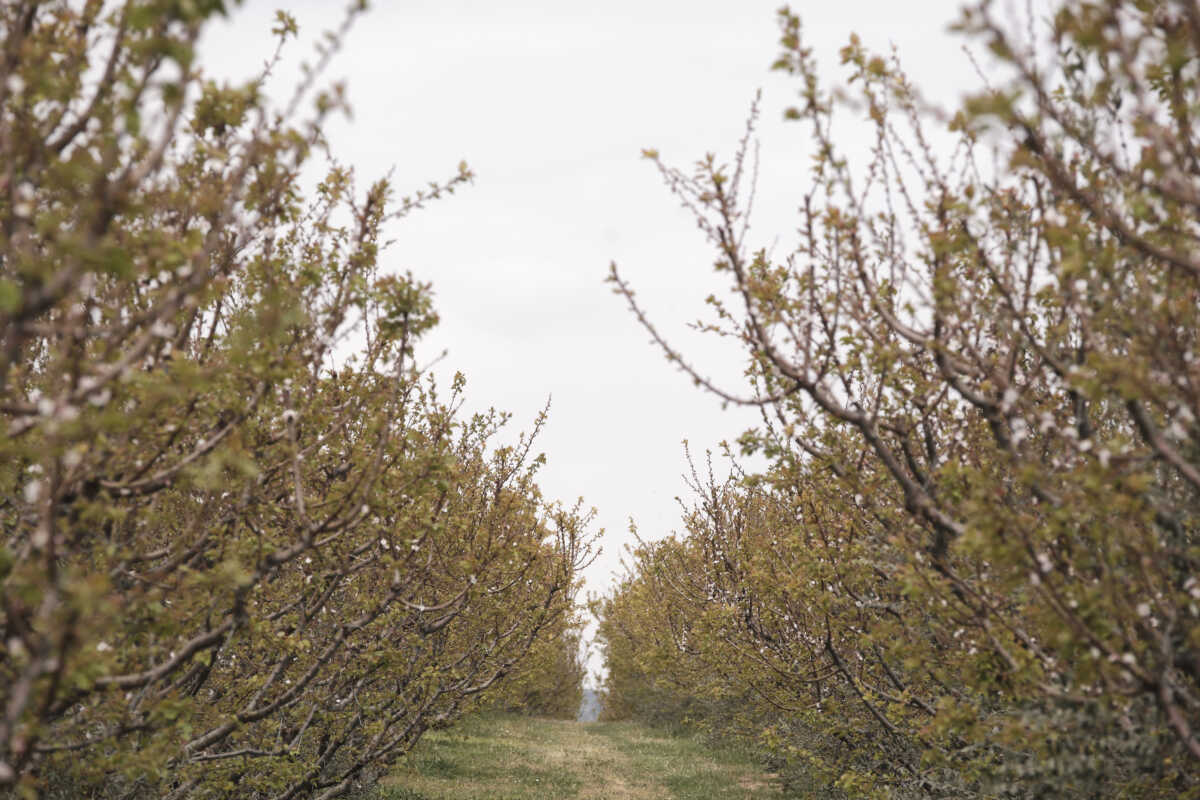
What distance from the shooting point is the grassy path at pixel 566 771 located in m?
16.6

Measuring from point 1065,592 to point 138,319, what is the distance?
4.30 metres

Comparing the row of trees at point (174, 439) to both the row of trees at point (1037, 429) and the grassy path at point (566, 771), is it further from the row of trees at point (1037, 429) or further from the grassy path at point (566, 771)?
the grassy path at point (566, 771)

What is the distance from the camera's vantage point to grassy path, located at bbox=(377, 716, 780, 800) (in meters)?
16.6

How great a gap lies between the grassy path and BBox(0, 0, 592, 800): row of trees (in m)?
9.64

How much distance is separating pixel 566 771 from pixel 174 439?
19279 mm

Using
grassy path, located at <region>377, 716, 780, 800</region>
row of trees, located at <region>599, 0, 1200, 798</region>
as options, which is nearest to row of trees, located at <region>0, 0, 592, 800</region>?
row of trees, located at <region>599, 0, 1200, 798</region>

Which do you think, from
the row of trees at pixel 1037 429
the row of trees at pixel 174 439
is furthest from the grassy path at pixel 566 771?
the row of trees at pixel 1037 429

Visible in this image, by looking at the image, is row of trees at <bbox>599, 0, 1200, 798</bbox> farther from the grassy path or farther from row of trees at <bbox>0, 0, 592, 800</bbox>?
the grassy path

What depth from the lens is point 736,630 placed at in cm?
977

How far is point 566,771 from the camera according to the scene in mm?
20453

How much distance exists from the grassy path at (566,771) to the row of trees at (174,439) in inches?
380

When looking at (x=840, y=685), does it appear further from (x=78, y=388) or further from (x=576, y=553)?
(x=78, y=388)

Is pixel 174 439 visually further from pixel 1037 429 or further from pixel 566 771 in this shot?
pixel 566 771

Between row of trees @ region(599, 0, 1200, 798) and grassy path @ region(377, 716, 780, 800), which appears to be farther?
grassy path @ region(377, 716, 780, 800)
